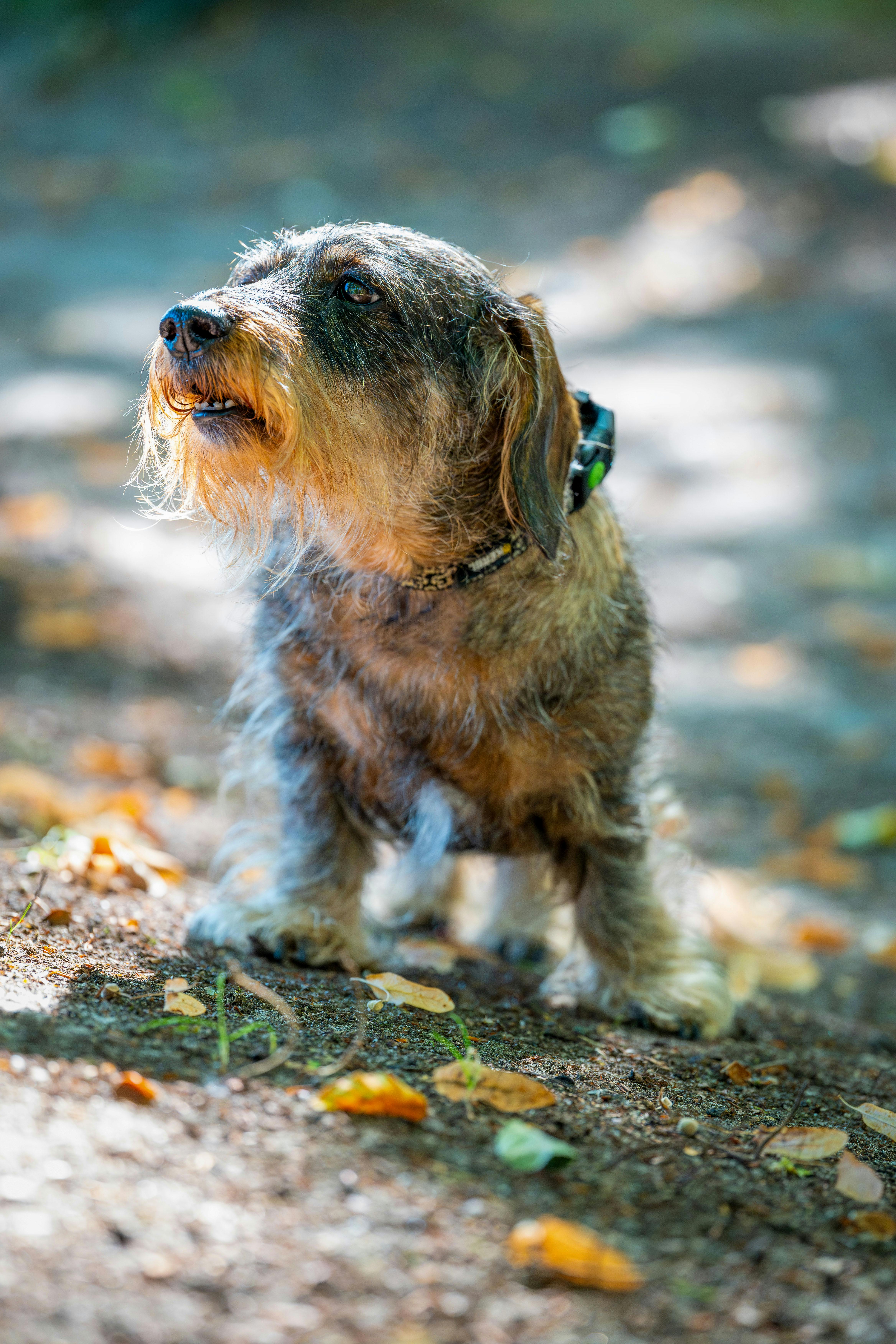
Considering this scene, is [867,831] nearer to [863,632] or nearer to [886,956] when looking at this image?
[886,956]

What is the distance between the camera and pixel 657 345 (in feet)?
32.6

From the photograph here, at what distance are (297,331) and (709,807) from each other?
3.53 metres

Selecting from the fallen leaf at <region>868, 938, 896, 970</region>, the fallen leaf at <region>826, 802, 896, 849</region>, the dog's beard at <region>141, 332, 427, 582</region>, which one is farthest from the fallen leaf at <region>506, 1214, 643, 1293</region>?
the fallen leaf at <region>826, 802, 896, 849</region>

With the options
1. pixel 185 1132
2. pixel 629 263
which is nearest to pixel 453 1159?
pixel 185 1132

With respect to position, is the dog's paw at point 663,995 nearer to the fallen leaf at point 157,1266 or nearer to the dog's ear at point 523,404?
the dog's ear at point 523,404

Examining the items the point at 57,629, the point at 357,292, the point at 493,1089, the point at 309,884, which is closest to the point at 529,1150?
the point at 493,1089

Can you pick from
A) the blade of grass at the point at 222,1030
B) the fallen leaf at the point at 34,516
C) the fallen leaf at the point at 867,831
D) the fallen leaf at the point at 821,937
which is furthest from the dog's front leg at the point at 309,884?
the fallen leaf at the point at 34,516

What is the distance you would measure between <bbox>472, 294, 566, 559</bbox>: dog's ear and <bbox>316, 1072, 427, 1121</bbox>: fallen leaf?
1.27 meters

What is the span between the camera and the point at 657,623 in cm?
379

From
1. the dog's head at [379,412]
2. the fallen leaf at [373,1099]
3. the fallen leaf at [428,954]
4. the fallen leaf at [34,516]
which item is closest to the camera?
the fallen leaf at [373,1099]

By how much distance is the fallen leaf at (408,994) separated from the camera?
116 inches

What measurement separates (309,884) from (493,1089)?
127cm

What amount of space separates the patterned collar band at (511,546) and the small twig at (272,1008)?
1011 mm

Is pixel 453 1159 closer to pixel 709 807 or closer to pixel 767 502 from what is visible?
pixel 709 807
